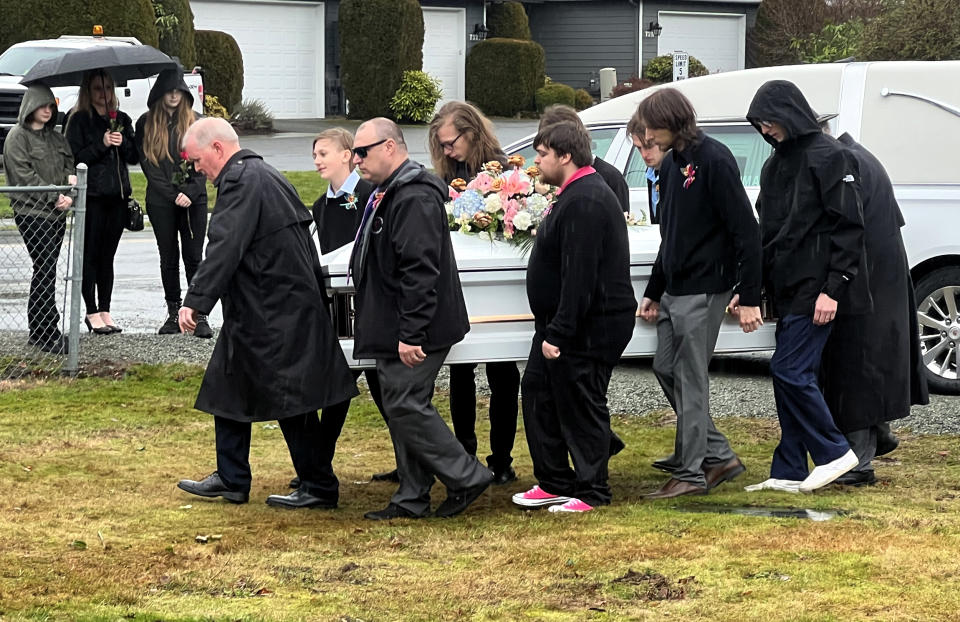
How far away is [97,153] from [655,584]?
260 inches

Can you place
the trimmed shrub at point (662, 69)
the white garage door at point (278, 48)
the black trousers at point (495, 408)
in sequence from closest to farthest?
the black trousers at point (495, 408) → the white garage door at point (278, 48) → the trimmed shrub at point (662, 69)

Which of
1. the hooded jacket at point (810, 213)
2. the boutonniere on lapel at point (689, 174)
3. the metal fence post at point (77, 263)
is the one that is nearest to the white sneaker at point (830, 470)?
the hooded jacket at point (810, 213)

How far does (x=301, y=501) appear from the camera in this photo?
656cm

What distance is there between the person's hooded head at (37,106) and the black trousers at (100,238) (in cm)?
65

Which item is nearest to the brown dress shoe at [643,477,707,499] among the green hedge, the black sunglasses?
the black sunglasses

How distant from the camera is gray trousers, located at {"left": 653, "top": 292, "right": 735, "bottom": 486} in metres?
6.54

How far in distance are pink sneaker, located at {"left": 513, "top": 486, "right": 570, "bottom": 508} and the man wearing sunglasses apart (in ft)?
0.73

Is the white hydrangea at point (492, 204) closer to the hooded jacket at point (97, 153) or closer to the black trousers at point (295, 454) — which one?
the black trousers at point (295, 454)

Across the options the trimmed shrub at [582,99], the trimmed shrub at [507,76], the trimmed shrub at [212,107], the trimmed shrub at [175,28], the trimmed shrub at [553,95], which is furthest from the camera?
the trimmed shrub at [582,99]

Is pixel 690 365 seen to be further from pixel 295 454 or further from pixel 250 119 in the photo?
pixel 250 119

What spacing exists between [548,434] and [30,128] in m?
5.34

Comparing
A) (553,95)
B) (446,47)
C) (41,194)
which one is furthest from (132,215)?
(446,47)

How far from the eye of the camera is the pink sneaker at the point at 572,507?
637 centimetres

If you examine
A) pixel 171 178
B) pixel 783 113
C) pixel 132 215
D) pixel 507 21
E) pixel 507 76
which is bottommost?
pixel 132 215
